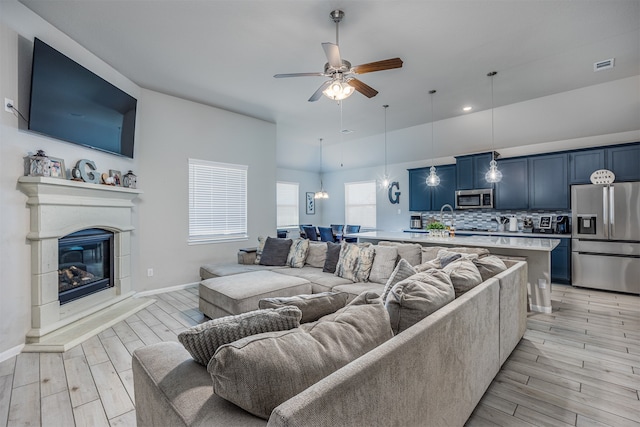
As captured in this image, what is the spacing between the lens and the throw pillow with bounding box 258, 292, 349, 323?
1362mm

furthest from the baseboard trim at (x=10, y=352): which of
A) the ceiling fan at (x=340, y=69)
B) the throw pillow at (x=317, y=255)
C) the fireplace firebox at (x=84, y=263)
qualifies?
the ceiling fan at (x=340, y=69)

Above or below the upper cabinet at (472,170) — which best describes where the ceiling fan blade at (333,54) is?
above

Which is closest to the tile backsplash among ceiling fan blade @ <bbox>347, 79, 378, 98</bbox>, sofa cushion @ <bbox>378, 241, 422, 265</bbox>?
sofa cushion @ <bbox>378, 241, 422, 265</bbox>

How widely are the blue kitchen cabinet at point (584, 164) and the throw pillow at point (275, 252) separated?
17.1ft

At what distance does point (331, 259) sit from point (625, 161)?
5.08m

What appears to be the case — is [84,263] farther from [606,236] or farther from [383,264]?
[606,236]

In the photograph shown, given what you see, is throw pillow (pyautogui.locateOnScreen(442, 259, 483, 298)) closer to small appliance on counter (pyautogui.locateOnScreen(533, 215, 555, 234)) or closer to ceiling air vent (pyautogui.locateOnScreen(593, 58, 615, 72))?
ceiling air vent (pyautogui.locateOnScreen(593, 58, 615, 72))

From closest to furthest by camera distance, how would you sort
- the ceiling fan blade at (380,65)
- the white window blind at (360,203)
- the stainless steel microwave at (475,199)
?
1. the ceiling fan blade at (380,65)
2. the stainless steel microwave at (475,199)
3. the white window blind at (360,203)

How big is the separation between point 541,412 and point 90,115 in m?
5.11

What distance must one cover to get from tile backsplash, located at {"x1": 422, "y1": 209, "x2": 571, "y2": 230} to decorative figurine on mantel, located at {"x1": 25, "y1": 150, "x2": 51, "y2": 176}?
727 centimetres

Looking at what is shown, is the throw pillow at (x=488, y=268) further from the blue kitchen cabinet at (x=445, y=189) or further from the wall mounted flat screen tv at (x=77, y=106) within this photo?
the blue kitchen cabinet at (x=445, y=189)

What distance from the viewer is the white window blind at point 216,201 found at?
5113mm

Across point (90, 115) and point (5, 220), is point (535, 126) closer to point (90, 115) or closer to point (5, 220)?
point (90, 115)

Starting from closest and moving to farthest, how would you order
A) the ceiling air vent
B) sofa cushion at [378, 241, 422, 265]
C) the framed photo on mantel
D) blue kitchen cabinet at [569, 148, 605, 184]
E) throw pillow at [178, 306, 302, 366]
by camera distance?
throw pillow at [178, 306, 302, 366]
sofa cushion at [378, 241, 422, 265]
the ceiling air vent
blue kitchen cabinet at [569, 148, 605, 184]
the framed photo on mantel
